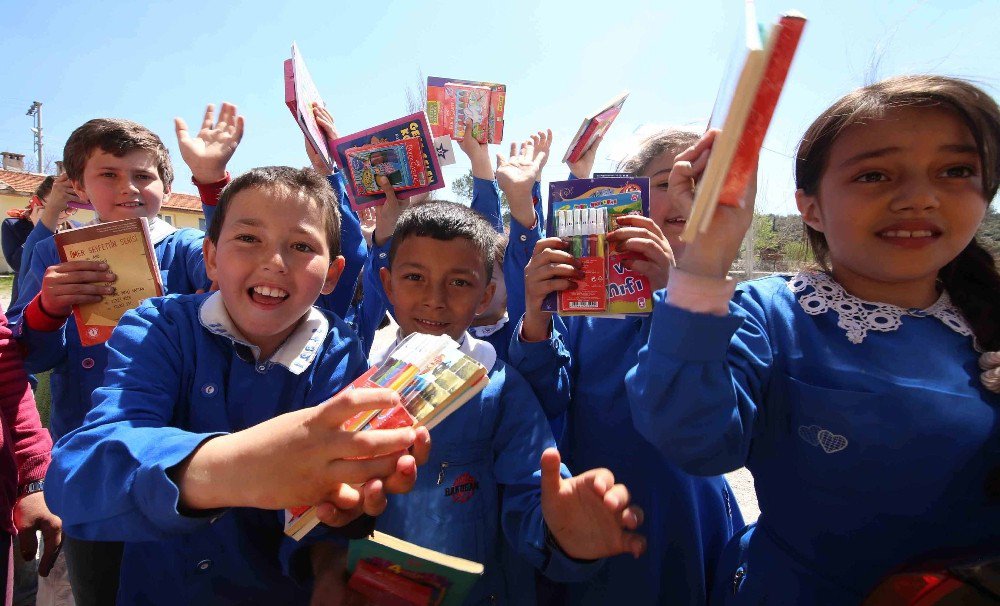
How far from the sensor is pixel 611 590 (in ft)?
5.41

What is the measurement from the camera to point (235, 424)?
1.46 meters

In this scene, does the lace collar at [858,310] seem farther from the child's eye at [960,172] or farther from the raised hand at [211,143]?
the raised hand at [211,143]

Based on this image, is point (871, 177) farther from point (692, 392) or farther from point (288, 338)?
point (288, 338)

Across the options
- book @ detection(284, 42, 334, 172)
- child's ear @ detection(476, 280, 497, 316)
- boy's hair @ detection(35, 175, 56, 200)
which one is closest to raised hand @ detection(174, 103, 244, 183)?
book @ detection(284, 42, 334, 172)

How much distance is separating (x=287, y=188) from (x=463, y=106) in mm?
2014

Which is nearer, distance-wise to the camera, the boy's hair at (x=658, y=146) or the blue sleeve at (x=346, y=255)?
the boy's hair at (x=658, y=146)

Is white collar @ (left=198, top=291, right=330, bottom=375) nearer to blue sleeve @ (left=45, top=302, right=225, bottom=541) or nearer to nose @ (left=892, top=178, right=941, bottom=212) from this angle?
blue sleeve @ (left=45, top=302, right=225, bottom=541)

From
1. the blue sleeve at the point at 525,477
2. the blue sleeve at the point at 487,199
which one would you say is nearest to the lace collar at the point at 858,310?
the blue sleeve at the point at 525,477

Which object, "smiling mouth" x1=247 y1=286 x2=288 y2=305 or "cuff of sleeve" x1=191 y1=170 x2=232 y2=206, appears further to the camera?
"cuff of sleeve" x1=191 y1=170 x2=232 y2=206

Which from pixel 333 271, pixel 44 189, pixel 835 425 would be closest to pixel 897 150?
pixel 835 425

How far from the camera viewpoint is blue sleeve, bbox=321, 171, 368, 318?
2.46 meters

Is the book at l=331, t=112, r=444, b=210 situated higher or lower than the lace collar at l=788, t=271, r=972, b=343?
higher

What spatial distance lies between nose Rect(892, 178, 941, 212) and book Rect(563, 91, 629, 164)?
1771 millimetres

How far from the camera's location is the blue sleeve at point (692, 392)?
3.47 feet
